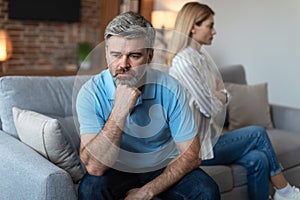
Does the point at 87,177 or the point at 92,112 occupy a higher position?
the point at 92,112

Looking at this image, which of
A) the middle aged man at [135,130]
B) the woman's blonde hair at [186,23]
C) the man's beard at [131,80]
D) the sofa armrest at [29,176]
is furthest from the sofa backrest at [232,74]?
the sofa armrest at [29,176]

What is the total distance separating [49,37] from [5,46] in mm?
579

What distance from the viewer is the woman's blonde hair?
226 cm

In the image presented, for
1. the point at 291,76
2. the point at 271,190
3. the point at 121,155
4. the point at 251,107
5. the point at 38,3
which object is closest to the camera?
the point at 121,155

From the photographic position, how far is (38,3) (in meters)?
4.89

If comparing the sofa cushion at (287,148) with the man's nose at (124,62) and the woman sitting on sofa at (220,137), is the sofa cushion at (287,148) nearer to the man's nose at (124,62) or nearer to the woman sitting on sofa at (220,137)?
the woman sitting on sofa at (220,137)

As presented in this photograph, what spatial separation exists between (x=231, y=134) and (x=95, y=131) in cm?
92

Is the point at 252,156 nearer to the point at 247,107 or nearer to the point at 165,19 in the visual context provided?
the point at 247,107

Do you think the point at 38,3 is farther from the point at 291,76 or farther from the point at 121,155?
the point at 121,155

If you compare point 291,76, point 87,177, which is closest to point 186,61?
point 87,177

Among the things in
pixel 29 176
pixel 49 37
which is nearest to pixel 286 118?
pixel 29 176

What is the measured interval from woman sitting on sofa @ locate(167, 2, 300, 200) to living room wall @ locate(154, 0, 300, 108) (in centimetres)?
160

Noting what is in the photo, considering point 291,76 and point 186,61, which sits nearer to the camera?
point 186,61

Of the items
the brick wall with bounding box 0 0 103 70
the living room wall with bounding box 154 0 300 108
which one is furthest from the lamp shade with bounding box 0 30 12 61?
the living room wall with bounding box 154 0 300 108
